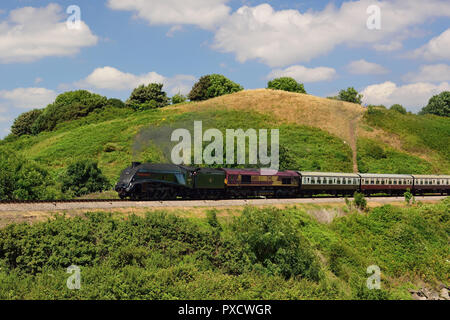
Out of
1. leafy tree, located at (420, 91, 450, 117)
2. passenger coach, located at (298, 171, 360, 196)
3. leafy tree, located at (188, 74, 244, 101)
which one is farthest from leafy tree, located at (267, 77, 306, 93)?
passenger coach, located at (298, 171, 360, 196)

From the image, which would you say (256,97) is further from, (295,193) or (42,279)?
(42,279)

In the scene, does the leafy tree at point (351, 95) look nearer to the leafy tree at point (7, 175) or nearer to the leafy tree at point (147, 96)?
the leafy tree at point (147, 96)

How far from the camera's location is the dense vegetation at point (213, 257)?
1878 centimetres

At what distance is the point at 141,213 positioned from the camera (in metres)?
27.0

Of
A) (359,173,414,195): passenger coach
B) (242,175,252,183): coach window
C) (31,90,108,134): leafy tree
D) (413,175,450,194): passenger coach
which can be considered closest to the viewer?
(242,175,252,183): coach window

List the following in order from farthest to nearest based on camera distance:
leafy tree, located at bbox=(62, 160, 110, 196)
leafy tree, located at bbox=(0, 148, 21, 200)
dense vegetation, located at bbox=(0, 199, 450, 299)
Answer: leafy tree, located at bbox=(62, 160, 110, 196) → leafy tree, located at bbox=(0, 148, 21, 200) → dense vegetation, located at bbox=(0, 199, 450, 299)

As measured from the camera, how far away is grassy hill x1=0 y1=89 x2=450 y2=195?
62.0 m

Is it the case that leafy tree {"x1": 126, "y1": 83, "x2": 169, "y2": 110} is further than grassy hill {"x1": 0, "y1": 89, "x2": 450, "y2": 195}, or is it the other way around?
leafy tree {"x1": 126, "y1": 83, "x2": 169, "y2": 110}

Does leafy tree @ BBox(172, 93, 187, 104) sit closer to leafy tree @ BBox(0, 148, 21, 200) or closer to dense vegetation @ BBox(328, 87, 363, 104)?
dense vegetation @ BBox(328, 87, 363, 104)

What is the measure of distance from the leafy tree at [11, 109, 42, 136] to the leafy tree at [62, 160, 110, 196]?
7373 cm
